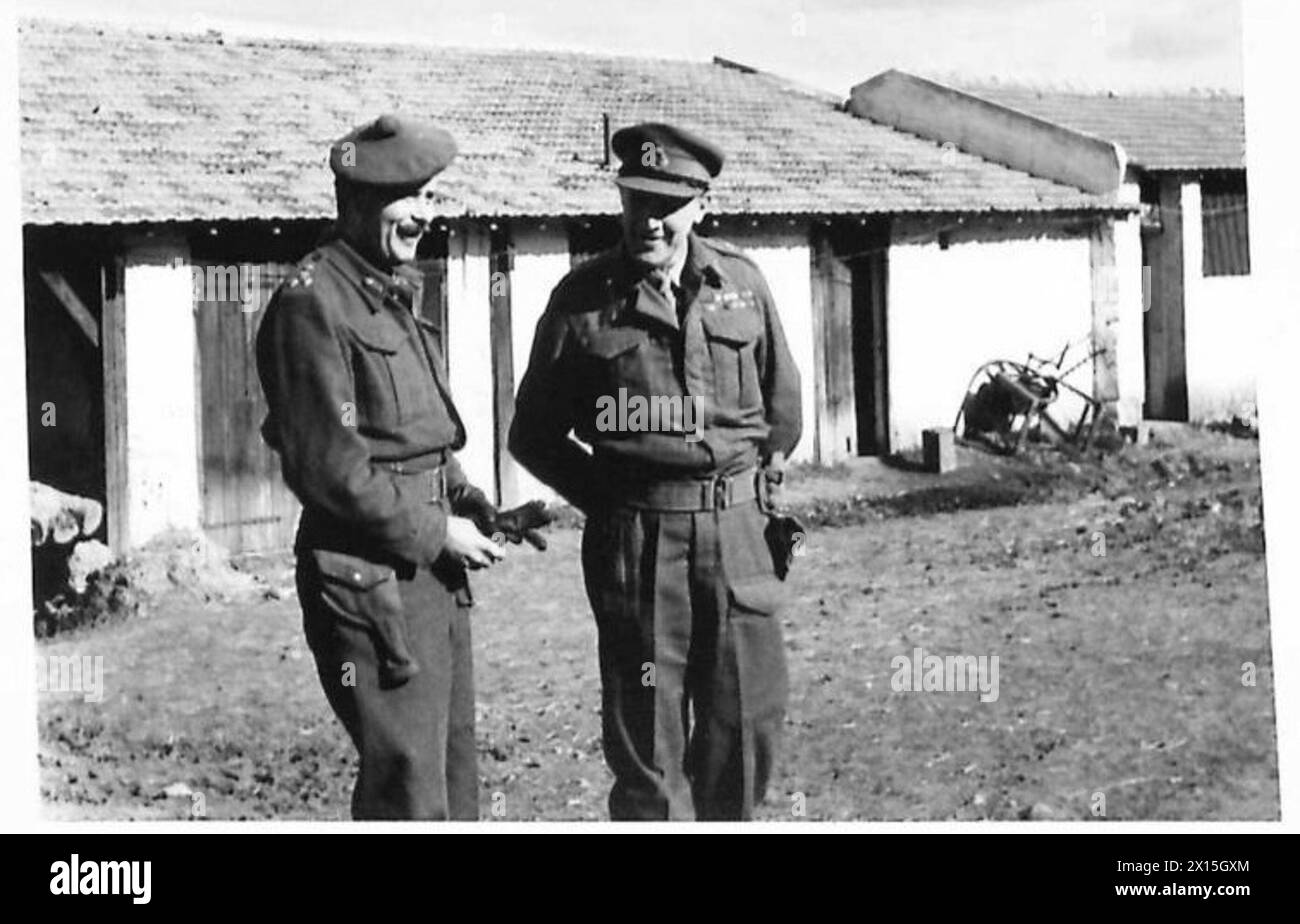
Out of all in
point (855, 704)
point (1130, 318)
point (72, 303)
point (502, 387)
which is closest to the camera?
point (855, 704)

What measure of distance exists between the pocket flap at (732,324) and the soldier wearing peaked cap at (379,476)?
28.1 inches

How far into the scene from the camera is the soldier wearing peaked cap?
196 inches

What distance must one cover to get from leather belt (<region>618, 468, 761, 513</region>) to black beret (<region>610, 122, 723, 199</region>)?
75 cm

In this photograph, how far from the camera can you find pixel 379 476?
501 cm

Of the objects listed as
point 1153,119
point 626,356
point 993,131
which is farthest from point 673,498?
point 1153,119

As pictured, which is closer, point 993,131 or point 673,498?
point 673,498

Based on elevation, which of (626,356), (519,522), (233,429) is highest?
(626,356)

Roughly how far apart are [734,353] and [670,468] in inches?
14.2

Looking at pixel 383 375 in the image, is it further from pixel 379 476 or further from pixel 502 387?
pixel 502 387

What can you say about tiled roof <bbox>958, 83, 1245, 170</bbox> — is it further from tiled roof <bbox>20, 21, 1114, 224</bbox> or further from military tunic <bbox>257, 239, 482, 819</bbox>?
military tunic <bbox>257, 239, 482, 819</bbox>

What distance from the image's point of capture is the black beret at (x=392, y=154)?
16.8ft

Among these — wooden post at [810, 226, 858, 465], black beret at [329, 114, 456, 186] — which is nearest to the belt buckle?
black beret at [329, 114, 456, 186]
